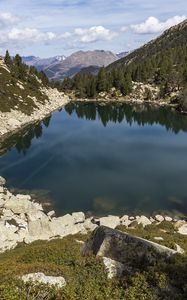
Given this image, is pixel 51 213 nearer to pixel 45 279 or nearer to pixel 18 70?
pixel 45 279

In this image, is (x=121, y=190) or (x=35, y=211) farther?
(x=121, y=190)

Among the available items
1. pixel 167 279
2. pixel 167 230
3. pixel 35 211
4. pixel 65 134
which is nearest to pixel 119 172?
pixel 35 211

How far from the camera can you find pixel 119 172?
6059 centimetres

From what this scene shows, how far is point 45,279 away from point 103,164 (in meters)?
51.6

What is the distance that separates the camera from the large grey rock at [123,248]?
651 inches

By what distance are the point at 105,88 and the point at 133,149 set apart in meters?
89.5

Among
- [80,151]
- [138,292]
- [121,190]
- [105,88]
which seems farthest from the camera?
[105,88]

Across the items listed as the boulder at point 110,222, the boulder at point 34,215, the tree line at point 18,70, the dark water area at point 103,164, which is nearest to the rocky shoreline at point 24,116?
the dark water area at point 103,164

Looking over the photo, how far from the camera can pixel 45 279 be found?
13938 mm

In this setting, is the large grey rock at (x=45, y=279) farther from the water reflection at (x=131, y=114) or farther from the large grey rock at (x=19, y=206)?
the water reflection at (x=131, y=114)

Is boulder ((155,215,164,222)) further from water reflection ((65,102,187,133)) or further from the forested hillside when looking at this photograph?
the forested hillside

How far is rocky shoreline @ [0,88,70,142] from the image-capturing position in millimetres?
89750

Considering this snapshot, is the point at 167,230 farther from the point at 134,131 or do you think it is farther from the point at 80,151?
the point at 134,131

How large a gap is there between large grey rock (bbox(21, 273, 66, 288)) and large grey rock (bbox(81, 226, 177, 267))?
3.33 meters
